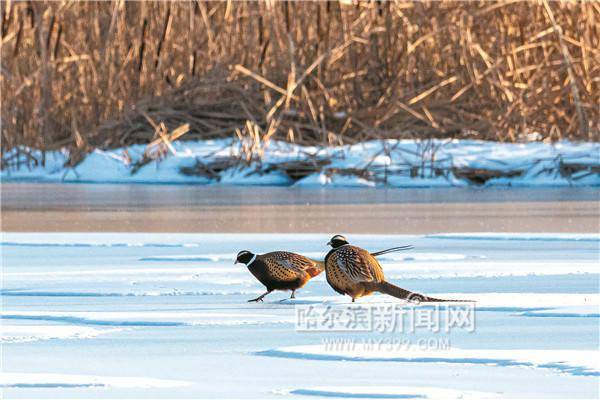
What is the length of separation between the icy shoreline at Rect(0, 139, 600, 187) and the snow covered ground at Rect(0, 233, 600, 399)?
15.4 feet

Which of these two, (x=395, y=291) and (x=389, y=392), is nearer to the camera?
(x=389, y=392)

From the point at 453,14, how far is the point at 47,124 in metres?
3.53

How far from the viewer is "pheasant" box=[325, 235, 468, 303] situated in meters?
3.37

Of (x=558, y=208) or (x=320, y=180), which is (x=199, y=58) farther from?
(x=558, y=208)

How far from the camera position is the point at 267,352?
2725mm

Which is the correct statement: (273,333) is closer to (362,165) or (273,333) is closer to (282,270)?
(282,270)

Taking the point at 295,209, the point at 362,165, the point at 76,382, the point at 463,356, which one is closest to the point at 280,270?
the point at 463,356

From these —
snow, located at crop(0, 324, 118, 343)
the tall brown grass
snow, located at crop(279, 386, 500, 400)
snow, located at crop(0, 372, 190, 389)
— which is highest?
the tall brown grass

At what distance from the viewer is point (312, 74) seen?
36.2 feet

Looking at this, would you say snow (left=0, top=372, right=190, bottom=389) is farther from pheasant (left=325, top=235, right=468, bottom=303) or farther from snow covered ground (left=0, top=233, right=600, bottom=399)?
pheasant (left=325, top=235, right=468, bottom=303)

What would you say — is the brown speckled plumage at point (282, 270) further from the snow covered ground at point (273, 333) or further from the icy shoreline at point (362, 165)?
the icy shoreline at point (362, 165)

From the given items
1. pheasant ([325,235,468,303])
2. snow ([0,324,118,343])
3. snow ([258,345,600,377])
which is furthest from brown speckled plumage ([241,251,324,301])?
snow ([258,345,600,377])

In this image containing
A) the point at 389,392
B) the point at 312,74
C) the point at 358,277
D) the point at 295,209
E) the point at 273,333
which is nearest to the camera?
the point at 389,392

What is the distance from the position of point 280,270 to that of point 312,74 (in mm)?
7635
